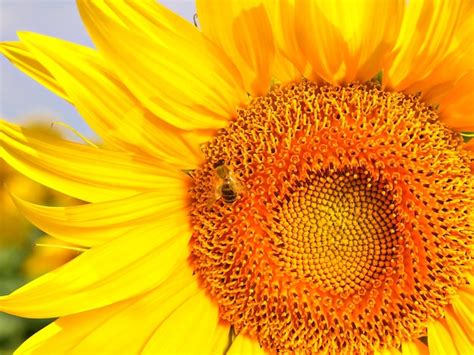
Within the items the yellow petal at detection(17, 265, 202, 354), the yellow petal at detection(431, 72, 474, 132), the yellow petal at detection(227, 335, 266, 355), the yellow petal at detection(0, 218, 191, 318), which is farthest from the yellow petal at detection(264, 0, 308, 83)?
the yellow petal at detection(227, 335, 266, 355)

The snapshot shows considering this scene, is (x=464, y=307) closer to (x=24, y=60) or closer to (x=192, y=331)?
(x=192, y=331)

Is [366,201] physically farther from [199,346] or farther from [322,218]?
[199,346]

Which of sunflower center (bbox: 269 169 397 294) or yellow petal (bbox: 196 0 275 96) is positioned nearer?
yellow petal (bbox: 196 0 275 96)

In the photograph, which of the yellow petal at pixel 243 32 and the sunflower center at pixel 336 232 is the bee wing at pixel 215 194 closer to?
the sunflower center at pixel 336 232

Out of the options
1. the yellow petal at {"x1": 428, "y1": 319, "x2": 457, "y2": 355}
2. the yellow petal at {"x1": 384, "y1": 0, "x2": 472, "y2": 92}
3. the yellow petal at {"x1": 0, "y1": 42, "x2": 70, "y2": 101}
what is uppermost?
the yellow petal at {"x1": 384, "y1": 0, "x2": 472, "y2": 92}

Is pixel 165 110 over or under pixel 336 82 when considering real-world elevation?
under

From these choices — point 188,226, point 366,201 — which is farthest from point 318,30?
point 188,226

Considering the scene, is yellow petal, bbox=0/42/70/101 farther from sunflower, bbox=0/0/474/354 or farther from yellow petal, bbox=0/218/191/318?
yellow petal, bbox=0/218/191/318
